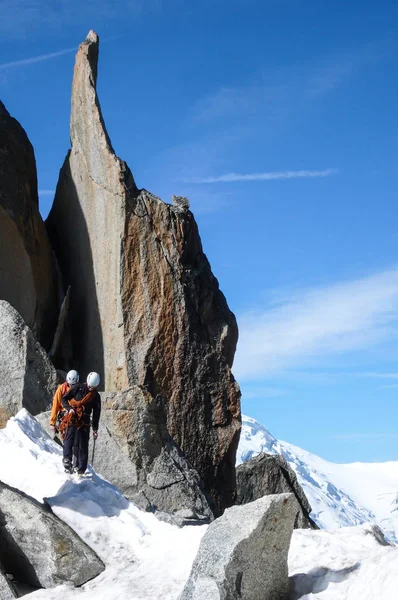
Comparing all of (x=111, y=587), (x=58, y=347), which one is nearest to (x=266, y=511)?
(x=111, y=587)

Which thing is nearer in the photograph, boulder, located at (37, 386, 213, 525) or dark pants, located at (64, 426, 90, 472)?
dark pants, located at (64, 426, 90, 472)

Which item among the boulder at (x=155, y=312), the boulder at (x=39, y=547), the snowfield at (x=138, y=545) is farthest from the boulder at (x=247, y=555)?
the boulder at (x=155, y=312)

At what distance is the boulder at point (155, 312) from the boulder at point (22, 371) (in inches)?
108

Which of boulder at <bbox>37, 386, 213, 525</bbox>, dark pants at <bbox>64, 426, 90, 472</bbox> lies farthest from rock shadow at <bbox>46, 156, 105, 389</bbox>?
dark pants at <bbox>64, 426, 90, 472</bbox>

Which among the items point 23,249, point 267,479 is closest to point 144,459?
point 267,479

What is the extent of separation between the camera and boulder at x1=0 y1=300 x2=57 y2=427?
20.2m

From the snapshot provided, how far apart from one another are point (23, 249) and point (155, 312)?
416 cm

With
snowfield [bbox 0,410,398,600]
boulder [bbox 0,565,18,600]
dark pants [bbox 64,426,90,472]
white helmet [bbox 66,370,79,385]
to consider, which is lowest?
boulder [bbox 0,565,18,600]

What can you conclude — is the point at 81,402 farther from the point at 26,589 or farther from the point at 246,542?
the point at 246,542

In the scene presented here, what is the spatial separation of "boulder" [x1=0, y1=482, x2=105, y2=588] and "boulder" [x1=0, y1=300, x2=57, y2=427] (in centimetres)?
604

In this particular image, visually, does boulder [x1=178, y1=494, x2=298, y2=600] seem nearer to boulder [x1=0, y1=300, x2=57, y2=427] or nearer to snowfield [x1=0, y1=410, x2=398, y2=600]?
snowfield [x1=0, y1=410, x2=398, y2=600]

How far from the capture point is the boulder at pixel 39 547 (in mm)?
13219

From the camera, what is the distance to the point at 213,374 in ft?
78.6

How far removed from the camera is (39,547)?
13.5 meters
